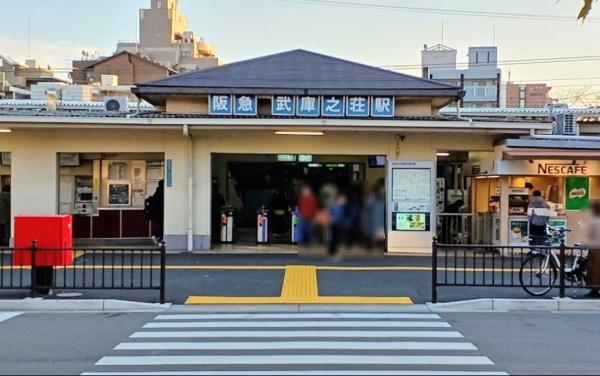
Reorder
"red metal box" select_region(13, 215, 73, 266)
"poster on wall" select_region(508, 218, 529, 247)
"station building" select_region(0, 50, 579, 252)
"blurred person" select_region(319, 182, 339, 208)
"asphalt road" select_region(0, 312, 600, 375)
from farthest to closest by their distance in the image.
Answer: "poster on wall" select_region(508, 218, 529, 247) < "station building" select_region(0, 50, 579, 252) < "red metal box" select_region(13, 215, 73, 266) < "blurred person" select_region(319, 182, 339, 208) < "asphalt road" select_region(0, 312, 600, 375)

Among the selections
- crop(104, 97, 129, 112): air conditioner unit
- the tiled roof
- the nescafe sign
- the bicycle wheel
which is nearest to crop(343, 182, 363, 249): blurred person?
the bicycle wheel

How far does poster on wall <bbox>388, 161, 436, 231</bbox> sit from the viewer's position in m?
17.4

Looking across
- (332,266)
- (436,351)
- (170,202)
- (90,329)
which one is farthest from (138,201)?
(436,351)

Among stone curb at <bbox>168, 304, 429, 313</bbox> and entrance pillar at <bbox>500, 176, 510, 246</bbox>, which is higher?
entrance pillar at <bbox>500, 176, 510, 246</bbox>

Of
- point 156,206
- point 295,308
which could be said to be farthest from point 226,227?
point 295,308

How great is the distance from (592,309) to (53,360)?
8.92 m

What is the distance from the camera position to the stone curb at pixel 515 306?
1039 cm

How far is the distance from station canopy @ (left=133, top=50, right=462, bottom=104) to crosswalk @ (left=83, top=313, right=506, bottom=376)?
386 inches

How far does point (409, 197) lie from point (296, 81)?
5477 millimetres

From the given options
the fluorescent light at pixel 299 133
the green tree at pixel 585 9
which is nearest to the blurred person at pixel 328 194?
the green tree at pixel 585 9

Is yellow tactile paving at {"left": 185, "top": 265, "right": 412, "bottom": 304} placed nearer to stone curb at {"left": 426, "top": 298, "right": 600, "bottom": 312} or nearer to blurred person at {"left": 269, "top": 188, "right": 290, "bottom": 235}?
stone curb at {"left": 426, "top": 298, "right": 600, "bottom": 312}

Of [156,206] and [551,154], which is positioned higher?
[551,154]

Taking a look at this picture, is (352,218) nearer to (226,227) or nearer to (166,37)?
(226,227)

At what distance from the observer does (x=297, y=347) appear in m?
7.63
